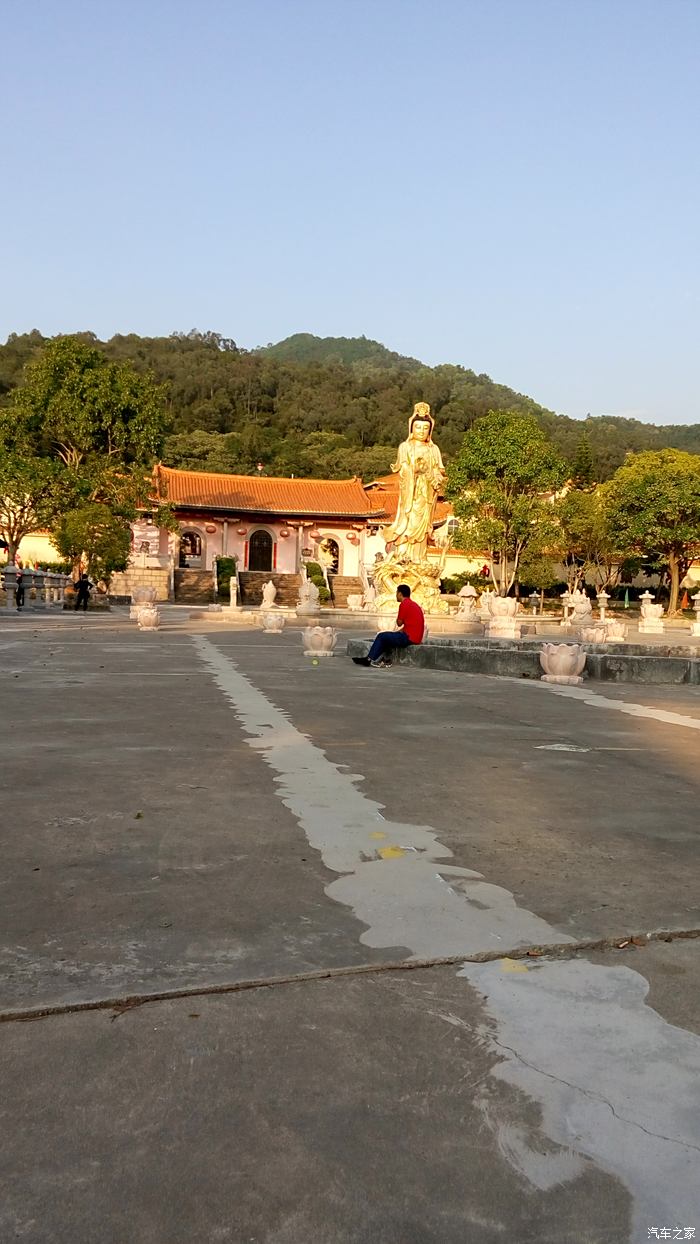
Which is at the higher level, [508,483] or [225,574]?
[508,483]

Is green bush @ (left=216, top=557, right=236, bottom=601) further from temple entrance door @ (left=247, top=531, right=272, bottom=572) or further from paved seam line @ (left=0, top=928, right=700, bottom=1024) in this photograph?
paved seam line @ (left=0, top=928, right=700, bottom=1024)

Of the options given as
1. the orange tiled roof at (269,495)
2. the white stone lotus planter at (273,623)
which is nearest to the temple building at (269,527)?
the orange tiled roof at (269,495)

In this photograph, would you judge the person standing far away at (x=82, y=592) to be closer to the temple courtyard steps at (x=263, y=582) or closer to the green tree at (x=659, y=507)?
the temple courtyard steps at (x=263, y=582)

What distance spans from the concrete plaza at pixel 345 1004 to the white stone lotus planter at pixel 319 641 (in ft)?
29.1

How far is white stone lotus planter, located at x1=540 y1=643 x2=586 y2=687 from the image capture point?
36.9 ft

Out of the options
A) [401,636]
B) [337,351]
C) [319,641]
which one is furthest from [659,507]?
[337,351]

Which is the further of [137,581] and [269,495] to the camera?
[269,495]

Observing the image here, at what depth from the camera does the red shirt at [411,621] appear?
1300cm

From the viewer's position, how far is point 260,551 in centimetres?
4938

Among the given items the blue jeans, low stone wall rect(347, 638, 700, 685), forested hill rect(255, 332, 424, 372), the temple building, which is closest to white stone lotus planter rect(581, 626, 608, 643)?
low stone wall rect(347, 638, 700, 685)

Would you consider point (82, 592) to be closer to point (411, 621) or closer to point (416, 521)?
point (416, 521)

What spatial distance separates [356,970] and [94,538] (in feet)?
97.7

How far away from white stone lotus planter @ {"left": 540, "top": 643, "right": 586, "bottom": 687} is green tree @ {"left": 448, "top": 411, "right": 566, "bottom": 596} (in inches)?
1098

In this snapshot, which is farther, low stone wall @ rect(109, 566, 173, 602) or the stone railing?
low stone wall @ rect(109, 566, 173, 602)
